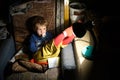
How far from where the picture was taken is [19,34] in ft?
8.03

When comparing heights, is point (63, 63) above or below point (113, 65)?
below

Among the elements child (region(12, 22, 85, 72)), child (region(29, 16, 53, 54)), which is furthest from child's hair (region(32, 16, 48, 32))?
child (region(12, 22, 85, 72))

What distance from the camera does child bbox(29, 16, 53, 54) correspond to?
2.26 m

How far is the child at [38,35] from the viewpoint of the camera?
2.26m

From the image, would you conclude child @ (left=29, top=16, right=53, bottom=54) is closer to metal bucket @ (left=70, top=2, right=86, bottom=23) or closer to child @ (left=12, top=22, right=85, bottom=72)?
child @ (left=12, top=22, right=85, bottom=72)

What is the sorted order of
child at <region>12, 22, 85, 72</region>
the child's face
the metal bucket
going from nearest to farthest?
1. child at <region>12, 22, 85, 72</region>
2. the child's face
3. the metal bucket

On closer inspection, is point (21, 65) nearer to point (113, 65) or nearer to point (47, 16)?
point (47, 16)

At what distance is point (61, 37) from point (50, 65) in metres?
0.31

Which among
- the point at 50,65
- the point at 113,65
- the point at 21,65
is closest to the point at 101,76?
the point at 113,65

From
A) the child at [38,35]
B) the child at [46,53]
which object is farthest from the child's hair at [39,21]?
the child at [46,53]

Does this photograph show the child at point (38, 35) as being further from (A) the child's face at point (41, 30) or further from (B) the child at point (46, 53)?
(B) the child at point (46, 53)

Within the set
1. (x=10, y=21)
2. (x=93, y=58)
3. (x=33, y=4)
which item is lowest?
(x=93, y=58)

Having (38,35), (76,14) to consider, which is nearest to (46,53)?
(38,35)

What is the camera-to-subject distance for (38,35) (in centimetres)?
234
